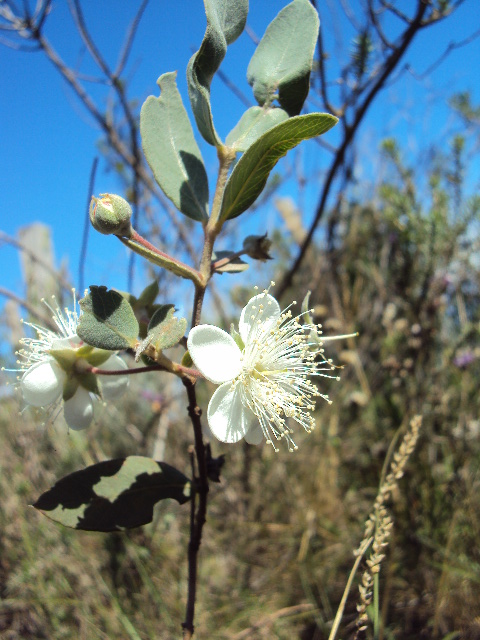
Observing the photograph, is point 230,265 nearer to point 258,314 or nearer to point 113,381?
point 258,314

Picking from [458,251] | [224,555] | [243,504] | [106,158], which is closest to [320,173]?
[458,251]

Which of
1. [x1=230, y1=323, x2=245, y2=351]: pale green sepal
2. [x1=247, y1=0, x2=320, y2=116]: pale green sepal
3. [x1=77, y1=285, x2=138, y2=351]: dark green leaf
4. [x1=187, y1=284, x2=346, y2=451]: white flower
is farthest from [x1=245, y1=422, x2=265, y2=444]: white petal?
[x1=247, y1=0, x2=320, y2=116]: pale green sepal

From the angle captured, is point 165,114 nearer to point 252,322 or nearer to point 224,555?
point 252,322

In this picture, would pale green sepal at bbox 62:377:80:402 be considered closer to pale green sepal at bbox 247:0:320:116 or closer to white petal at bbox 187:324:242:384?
white petal at bbox 187:324:242:384

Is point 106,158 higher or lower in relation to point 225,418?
higher

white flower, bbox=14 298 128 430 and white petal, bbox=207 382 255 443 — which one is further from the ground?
white flower, bbox=14 298 128 430

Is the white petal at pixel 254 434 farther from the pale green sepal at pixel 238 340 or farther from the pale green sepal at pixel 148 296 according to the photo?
the pale green sepal at pixel 148 296
